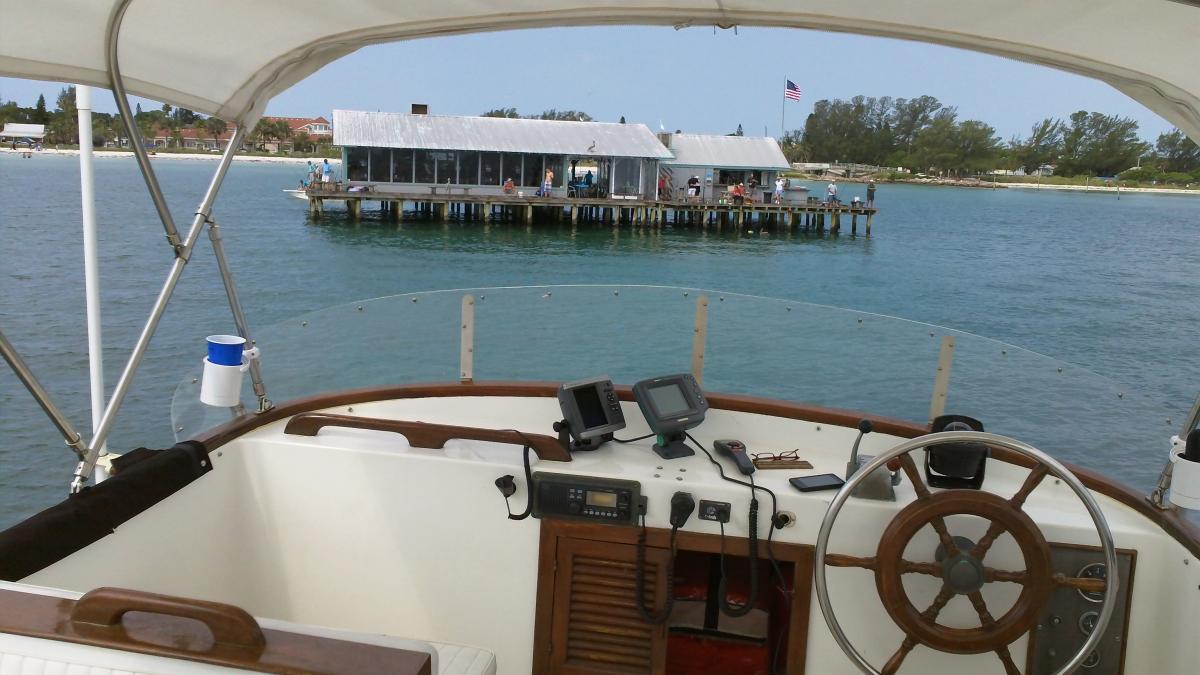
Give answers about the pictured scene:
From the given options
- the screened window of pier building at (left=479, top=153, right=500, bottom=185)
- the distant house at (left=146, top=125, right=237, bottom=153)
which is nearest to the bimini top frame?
the screened window of pier building at (left=479, top=153, right=500, bottom=185)

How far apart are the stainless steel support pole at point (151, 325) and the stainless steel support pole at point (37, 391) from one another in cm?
4

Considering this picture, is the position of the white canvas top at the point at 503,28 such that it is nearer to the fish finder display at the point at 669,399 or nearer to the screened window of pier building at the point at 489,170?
the fish finder display at the point at 669,399

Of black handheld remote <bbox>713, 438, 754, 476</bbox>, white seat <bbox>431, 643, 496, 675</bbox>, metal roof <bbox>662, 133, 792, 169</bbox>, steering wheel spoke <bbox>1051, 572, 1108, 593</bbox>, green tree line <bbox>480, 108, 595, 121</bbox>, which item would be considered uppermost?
green tree line <bbox>480, 108, 595, 121</bbox>

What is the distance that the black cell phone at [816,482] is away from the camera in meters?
2.68

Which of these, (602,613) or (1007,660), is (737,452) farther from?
(1007,660)

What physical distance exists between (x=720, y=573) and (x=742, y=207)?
39346mm

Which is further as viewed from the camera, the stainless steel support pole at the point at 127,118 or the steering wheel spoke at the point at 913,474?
the steering wheel spoke at the point at 913,474

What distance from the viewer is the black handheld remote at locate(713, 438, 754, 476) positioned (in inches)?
108

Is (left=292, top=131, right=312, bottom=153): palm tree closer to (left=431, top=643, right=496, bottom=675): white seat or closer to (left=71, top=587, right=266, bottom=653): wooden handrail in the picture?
(left=431, top=643, right=496, bottom=675): white seat

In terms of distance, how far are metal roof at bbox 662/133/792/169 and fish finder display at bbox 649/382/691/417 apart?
129 ft

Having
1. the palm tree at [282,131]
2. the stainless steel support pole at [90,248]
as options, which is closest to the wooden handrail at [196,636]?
the stainless steel support pole at [90,248]

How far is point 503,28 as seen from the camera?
8.66 feet

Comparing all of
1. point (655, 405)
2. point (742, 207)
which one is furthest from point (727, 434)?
point (742, 207)

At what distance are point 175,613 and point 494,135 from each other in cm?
3774
